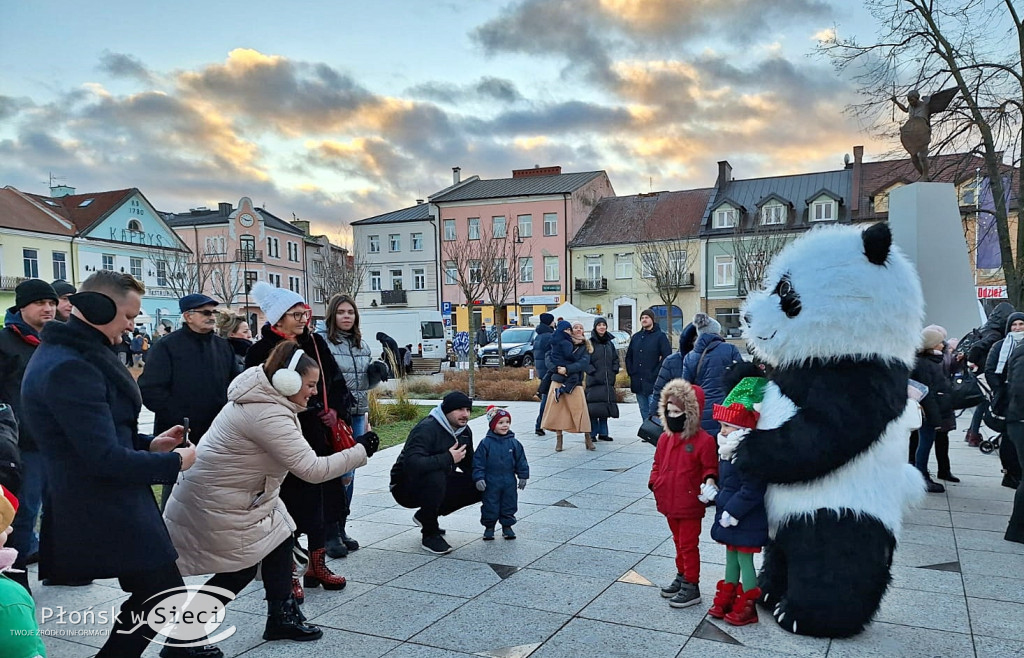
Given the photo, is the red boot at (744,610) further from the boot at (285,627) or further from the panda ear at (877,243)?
the boot at (285,627)

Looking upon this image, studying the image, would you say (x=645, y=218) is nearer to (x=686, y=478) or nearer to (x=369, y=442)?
(x=686, y=478)

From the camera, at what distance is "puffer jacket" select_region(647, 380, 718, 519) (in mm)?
4086

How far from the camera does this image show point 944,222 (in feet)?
27.0

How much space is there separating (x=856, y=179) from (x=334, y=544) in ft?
126

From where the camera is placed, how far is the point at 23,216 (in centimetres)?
3762

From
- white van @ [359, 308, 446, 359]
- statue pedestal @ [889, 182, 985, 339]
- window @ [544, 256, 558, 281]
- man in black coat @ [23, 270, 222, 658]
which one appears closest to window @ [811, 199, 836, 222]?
window @ [544, 256, 558, 281]

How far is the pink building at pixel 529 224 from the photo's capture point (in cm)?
4219

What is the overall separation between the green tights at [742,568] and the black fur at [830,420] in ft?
1.88

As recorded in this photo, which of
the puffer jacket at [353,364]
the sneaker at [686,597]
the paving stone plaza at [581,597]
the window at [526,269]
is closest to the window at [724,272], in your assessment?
the window at [526,269]

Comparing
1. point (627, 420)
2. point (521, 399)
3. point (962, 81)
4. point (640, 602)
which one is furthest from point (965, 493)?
point (962, 81)

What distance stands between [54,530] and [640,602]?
122 inches

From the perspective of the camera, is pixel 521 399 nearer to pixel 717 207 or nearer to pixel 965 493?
pixel 965 493

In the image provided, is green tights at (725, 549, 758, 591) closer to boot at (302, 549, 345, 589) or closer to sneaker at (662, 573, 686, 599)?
sneaker at (662, 573, 686, 599)

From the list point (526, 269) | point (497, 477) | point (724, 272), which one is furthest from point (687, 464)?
point (526, 269)
